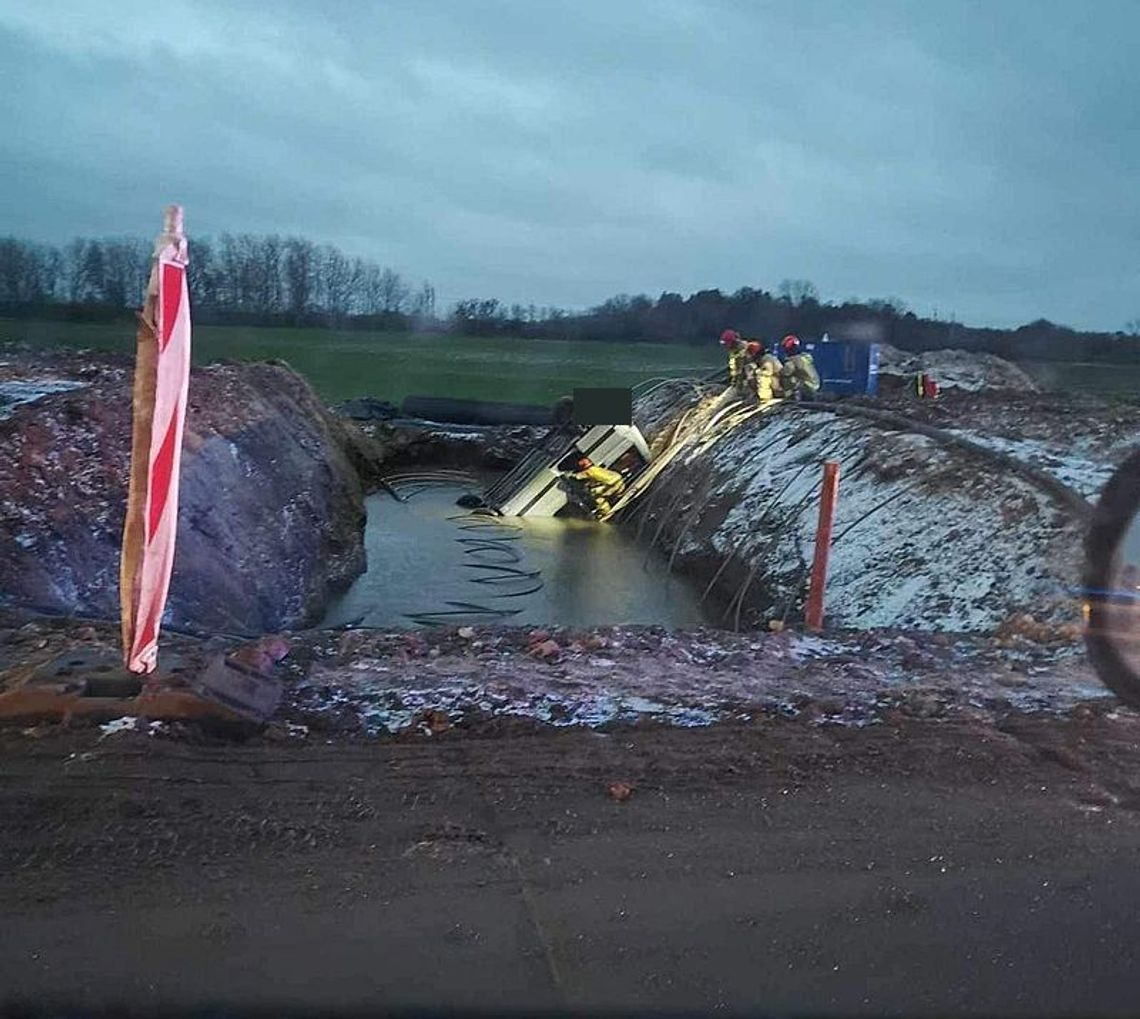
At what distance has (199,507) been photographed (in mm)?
13102

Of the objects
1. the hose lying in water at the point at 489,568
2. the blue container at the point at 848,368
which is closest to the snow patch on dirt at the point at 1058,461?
the hose lying in water at the point at 489,568

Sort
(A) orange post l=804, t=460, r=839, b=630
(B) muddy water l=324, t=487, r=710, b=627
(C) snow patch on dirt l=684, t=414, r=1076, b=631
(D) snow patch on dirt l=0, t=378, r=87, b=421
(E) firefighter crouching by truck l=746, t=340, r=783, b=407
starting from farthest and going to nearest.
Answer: (E) firefighter crouching by truck l=746, t=340, r=783, b=407, (B) muddy water l=324, t=487, r=710, b=627, (D) snow patch on dirt l=0, t=378, r=87, b=421, (C) snow patch on dirt l=684, t=414, r=1076, b=631, (A) orange post l=804, t=460, r=839, b=630

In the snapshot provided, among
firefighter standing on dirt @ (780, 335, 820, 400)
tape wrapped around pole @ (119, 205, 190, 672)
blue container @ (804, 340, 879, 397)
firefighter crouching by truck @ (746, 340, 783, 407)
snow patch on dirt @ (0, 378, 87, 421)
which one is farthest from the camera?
blue container @ (804, 340, 879, 397)

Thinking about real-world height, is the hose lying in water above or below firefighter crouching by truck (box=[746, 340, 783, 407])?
below

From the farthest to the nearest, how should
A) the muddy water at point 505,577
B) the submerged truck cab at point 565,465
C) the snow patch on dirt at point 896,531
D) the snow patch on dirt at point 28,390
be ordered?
the submerged truck cab at point 565,465
the muddy water at point 505,577
the snow patch on dirt at point 28,390
the snow patch on dirt at point 896,531

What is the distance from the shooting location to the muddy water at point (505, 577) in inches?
581

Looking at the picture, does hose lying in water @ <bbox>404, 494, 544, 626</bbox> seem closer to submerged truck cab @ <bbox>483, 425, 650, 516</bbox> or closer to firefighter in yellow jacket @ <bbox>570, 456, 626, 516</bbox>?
submerged truck cab @ <bbox>483, 425, 650, 516</bbox>

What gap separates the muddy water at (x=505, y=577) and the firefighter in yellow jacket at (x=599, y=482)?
487 millimetres

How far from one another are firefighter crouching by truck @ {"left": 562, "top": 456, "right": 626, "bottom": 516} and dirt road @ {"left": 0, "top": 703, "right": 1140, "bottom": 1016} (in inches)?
710

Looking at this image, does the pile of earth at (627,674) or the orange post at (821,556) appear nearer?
the pile of earth at (627,674)

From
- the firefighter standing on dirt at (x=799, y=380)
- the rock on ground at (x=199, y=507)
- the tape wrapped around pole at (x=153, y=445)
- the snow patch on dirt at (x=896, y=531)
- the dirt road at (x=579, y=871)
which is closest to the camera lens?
the dirt road at (x=579, y=871)

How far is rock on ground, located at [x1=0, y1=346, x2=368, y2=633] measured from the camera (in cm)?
1016

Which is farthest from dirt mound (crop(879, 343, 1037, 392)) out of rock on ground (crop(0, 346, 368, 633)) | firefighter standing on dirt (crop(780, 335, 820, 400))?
rock on ground (crop(0, 346, 368, 633))

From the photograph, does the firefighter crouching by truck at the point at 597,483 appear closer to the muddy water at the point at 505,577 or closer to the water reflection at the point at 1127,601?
the muddy water at the point at 505,577
